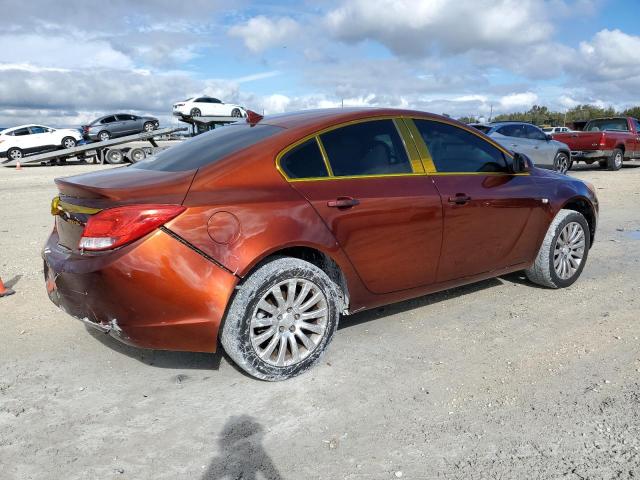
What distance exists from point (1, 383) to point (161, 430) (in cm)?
126

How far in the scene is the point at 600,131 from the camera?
18.6 m

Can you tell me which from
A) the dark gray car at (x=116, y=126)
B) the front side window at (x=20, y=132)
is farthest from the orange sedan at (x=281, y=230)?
the front side window at (x=20, y=132)

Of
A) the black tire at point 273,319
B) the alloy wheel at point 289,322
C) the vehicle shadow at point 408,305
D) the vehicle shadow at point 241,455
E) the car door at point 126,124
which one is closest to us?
the vehicle shadow at point 241,455

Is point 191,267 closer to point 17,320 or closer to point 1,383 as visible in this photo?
point 1,383

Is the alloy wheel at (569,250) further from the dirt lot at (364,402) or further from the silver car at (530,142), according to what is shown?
the silver car at (530,142)

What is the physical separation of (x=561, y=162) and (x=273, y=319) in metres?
15.4

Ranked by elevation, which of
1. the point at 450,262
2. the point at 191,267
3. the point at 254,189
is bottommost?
the point at 450,262

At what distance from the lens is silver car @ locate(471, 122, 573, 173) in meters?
15.5

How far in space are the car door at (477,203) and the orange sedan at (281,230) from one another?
0.04 ft

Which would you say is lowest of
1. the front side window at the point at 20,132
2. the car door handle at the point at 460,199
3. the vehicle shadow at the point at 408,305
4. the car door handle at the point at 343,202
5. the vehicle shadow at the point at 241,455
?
the vehicle shadow at the point at 241,455

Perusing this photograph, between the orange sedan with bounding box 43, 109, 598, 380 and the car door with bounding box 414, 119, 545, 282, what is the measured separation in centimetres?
1

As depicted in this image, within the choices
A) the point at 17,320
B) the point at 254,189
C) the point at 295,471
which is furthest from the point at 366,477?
the point at 17,320

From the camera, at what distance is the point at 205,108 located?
3078cm

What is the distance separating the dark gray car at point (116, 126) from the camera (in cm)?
2775
